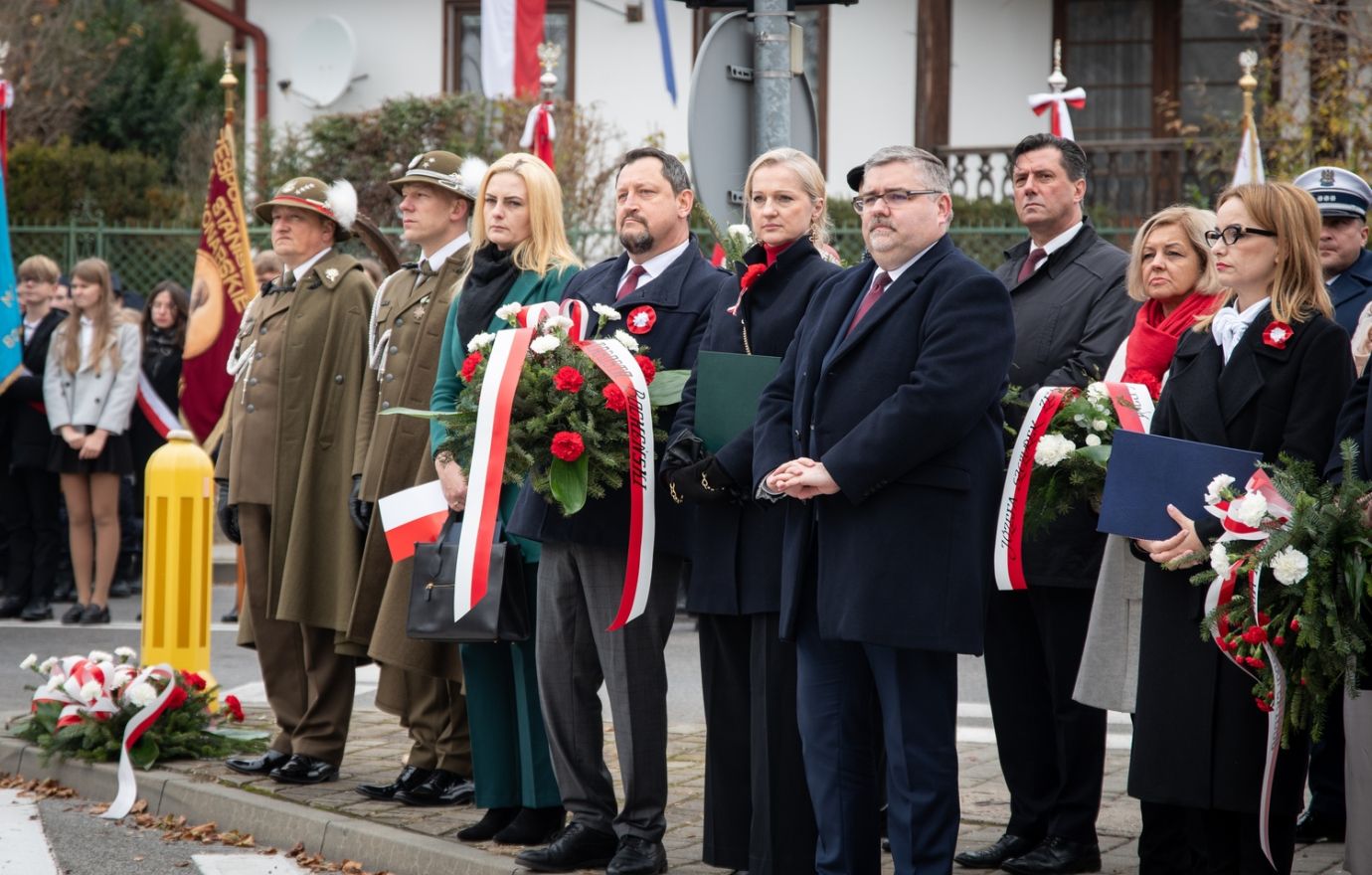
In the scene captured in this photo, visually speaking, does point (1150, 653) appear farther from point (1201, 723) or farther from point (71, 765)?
point (71, 765)

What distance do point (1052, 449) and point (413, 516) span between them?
7.66 ft

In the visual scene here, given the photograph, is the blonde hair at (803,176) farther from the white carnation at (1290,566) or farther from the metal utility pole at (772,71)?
the white carnation at (1290,566)

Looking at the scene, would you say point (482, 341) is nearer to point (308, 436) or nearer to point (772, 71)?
point (308, 436)

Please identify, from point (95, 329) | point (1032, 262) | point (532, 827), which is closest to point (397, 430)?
point (532, 827)

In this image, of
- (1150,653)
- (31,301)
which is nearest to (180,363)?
(31,301)

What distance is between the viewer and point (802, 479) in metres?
4.81

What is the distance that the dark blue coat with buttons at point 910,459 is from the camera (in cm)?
475

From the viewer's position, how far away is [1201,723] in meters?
4.82

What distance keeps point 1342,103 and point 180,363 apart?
32.2ft

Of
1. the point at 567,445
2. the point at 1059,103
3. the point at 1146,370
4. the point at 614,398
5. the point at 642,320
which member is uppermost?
the point at 1059,103

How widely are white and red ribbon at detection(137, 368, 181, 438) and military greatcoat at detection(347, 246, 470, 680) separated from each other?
5.91 metres

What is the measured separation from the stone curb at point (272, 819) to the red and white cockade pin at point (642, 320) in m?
1.75

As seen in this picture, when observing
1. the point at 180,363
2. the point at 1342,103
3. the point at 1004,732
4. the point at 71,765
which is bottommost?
the point at 71,765

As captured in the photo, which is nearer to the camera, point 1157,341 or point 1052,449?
point 1052,449
